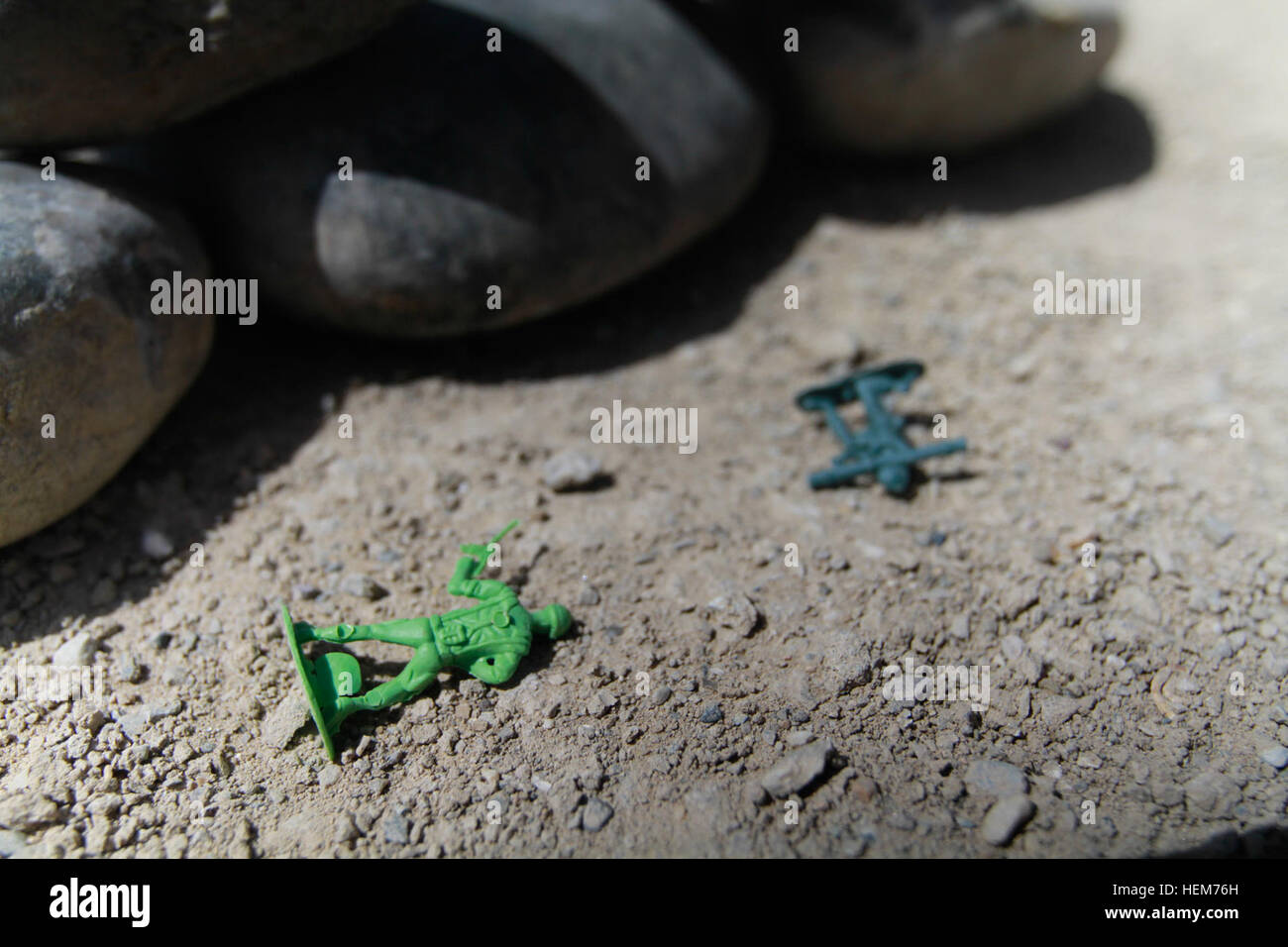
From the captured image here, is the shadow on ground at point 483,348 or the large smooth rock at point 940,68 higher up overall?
the large smooth rock at point 940,68
